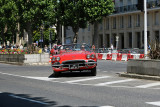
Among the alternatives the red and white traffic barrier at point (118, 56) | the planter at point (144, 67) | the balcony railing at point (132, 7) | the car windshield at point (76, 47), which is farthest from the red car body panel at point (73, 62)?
the balcony railing at point (132, 7)

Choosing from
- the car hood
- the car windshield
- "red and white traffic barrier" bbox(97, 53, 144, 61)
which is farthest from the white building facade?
the car hood

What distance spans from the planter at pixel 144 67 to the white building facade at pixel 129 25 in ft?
142

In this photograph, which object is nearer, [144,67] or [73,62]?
[144,67]

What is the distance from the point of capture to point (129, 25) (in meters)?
68.8

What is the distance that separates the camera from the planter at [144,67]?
54.6 ft

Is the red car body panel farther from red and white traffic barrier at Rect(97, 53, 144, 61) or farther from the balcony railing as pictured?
the balcony railing

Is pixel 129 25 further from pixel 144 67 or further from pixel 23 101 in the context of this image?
pixel 23 101

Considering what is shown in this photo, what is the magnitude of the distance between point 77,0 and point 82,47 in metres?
43.4

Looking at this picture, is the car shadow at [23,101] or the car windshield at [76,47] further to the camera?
the car windshield at [76,47]

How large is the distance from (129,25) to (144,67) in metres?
52.0

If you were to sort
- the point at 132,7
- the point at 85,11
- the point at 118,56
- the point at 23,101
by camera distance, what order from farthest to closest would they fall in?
1. the point at 132,7
2. the point at 85,11
3. the point at 118,56
4. the point at 23,101

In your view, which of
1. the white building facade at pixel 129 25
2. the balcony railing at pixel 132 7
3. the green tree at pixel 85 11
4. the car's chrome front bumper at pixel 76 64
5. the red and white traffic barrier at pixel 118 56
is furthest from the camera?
the white building facade at pixel 129 25

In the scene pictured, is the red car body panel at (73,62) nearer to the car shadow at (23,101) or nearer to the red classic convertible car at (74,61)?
the red classic convertible car at (74,61)

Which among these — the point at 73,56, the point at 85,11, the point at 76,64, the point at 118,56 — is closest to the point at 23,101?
the point at 76,64
